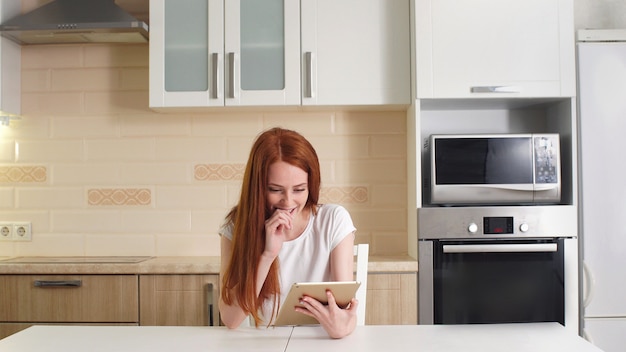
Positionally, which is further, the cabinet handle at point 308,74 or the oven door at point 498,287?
the cabinet handle at point 308,74

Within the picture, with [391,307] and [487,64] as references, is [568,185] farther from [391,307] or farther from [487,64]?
[391,307]

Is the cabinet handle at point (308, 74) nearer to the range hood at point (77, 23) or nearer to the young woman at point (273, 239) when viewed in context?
the range hood at point (77, 23)

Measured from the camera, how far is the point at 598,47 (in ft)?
8.84

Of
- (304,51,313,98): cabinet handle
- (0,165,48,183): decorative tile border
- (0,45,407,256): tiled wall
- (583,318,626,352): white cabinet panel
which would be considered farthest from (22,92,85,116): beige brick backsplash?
(583,318,626,352): white cabinet panel

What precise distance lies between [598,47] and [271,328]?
6.45 ft

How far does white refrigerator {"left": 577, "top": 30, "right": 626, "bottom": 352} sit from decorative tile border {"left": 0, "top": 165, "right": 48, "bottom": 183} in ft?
8.43

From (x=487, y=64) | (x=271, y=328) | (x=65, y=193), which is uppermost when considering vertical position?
(x=487, y=64)

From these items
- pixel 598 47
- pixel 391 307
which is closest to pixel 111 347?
pixel 391 307

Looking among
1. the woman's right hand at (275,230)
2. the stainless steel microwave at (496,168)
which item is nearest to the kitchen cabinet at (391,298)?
the stainless steel microwave at (496,168)

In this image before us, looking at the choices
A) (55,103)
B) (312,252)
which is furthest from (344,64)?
(55,103)

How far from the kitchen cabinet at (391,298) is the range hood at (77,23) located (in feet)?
5.09

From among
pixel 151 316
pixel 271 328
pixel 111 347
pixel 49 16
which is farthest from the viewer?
pixel 49 16

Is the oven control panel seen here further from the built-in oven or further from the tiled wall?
the tiled wall

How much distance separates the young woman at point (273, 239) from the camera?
1.76 m
